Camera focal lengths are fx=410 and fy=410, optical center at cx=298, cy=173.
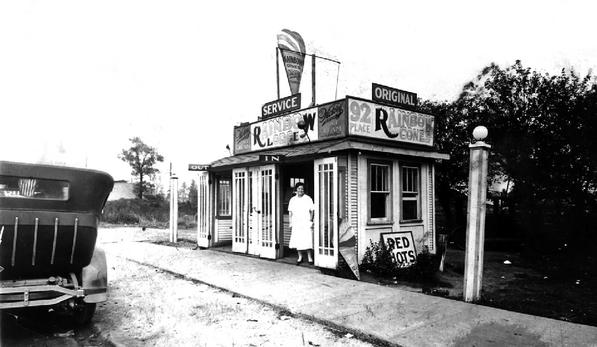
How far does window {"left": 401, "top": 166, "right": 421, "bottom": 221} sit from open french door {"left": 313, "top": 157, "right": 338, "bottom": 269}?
2119 mm

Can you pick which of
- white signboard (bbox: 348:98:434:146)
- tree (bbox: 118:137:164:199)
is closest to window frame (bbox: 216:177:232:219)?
white signboard (bbox: 348:98:434:146)

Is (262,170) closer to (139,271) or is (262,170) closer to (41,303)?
(139,271)

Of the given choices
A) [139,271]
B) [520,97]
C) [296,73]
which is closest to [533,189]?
[520,97]

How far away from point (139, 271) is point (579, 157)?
13074mm

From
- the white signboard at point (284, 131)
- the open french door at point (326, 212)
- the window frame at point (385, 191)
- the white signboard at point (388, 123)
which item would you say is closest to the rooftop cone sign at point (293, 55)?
the white signboard at point (284, 131)

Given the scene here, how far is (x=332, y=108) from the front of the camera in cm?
998

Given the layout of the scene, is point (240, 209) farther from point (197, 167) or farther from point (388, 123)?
point (388, 123)

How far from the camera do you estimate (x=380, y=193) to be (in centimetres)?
976

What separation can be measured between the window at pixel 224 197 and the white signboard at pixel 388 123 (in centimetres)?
578

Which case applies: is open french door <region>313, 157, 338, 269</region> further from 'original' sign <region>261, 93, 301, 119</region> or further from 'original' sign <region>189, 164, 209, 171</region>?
'original' sign <region>189, 164, 209, 171</region>

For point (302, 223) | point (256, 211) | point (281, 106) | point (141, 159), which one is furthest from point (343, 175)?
point (141, 159)

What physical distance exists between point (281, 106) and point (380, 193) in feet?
13.4

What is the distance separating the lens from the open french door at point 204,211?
1343 cm

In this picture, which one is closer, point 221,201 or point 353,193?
point 353,193
